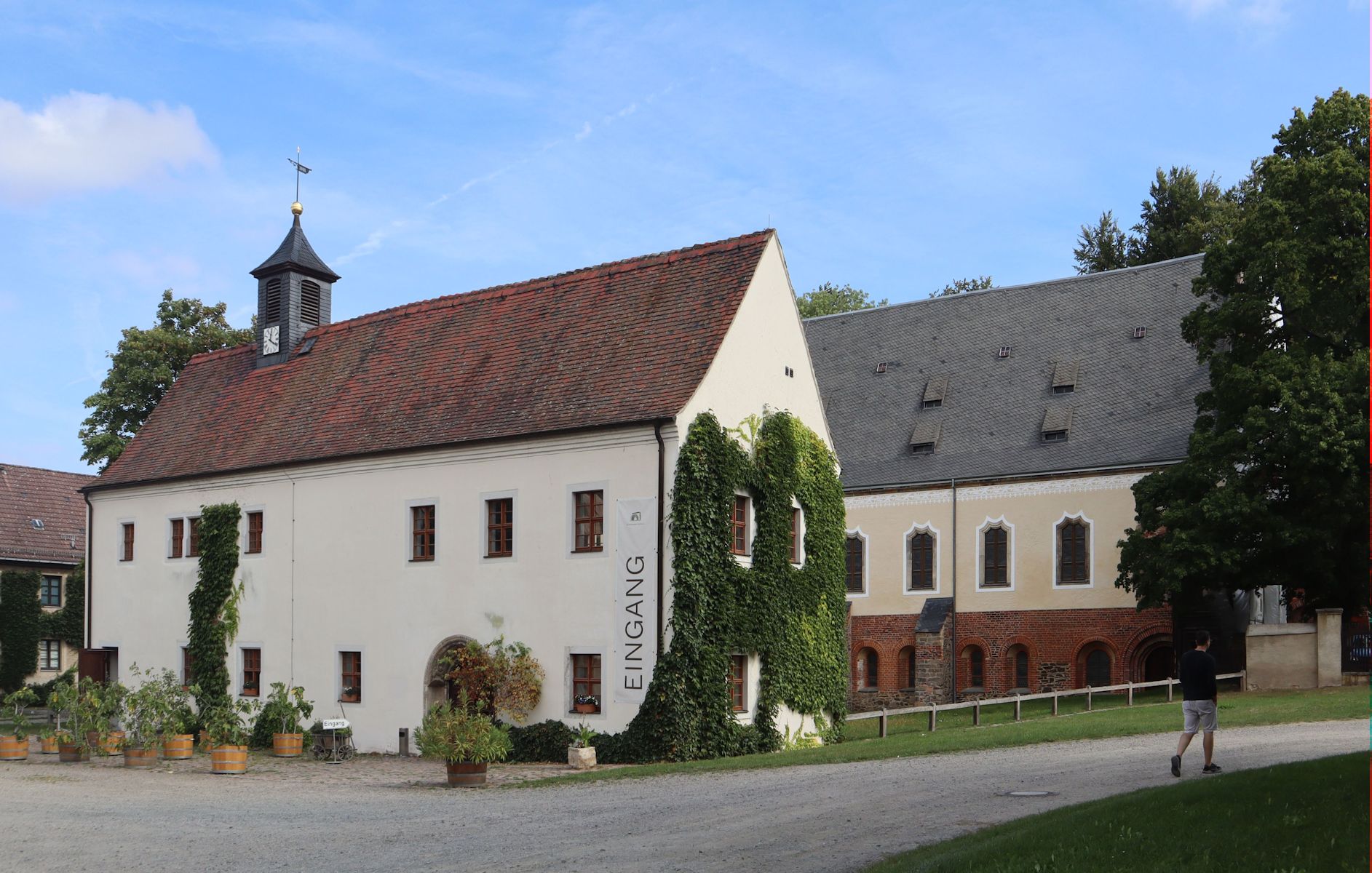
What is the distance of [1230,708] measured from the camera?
25.1 m

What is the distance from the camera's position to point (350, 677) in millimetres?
29312

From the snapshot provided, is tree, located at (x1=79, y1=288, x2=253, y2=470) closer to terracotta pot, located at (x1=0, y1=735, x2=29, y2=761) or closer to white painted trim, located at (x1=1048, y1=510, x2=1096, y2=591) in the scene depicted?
terracotta pot, located at (x1=0, y1=735, x2=29, y2=761)

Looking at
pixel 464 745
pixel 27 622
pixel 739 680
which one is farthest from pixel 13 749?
pixel 27 622

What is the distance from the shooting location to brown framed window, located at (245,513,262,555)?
31.8 metres

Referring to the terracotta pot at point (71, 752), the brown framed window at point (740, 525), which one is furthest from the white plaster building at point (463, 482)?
the terracotta pot at point (71, 752)

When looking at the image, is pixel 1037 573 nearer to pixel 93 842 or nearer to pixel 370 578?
pixel 370 578

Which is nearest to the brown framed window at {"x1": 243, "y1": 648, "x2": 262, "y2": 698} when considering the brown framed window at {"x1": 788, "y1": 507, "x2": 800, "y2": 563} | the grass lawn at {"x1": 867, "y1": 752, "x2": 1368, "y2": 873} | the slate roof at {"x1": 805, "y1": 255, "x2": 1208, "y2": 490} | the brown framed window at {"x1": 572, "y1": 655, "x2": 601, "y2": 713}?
the brown framed window at {"x1": 572, "y1": 655, "x2": 601, "y2": 713}

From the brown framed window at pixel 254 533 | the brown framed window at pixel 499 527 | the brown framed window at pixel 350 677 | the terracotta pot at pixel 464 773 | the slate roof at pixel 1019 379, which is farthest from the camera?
the slate roof at pixel 1019 379

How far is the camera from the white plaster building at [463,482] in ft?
83.8

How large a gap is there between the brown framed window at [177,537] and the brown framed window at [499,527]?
34.8ft

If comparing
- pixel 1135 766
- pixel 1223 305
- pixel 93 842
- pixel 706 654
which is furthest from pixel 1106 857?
pixel 1223 305

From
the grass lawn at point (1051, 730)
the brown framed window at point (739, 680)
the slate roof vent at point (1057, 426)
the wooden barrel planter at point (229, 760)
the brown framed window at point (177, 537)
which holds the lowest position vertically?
the wooden barrel planter at point (229, 760)

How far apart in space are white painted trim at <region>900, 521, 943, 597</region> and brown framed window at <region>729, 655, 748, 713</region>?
15.3 m

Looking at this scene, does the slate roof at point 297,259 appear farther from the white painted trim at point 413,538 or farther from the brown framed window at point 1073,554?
the brown framed window at point 1073,554
